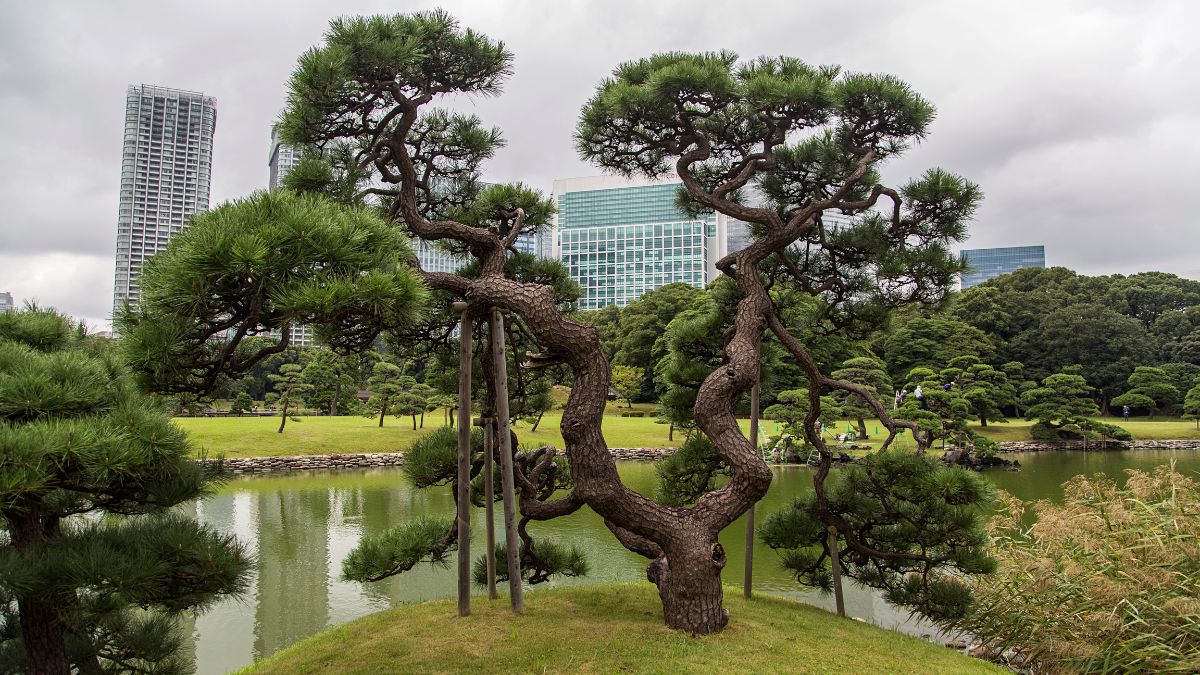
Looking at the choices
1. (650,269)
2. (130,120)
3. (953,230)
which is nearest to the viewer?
(953,230)

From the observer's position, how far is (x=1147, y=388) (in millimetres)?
22766

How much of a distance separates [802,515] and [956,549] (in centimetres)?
92

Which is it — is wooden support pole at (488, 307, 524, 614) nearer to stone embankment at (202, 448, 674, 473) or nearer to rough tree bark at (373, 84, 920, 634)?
rough tree bark at (373, 84, 920, 634)

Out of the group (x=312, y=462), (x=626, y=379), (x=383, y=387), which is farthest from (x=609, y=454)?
(x=626, y=379)

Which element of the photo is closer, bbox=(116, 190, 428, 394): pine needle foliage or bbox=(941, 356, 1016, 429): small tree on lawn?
bbox=(116, 190, 428, 394): pine needle foliage

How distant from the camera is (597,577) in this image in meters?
6.54

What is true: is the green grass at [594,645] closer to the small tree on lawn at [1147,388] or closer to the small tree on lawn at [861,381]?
the small tree on lawn at [861,381]

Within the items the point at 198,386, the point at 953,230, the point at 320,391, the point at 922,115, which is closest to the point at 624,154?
the point at 922,115

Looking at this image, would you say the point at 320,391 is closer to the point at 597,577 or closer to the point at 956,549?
the point at 597,577

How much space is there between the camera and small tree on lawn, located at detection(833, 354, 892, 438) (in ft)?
58.7

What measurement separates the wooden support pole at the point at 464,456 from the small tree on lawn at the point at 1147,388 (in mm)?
26200

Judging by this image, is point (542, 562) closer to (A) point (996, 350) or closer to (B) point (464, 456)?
(B) point (464, 456)

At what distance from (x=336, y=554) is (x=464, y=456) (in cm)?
498

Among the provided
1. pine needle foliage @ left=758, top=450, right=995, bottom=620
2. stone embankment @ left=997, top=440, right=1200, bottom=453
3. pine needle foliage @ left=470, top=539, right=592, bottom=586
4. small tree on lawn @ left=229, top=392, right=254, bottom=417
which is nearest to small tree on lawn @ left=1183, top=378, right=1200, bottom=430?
stone embankment @ left=997, top=440, right=1200, bottom=453
